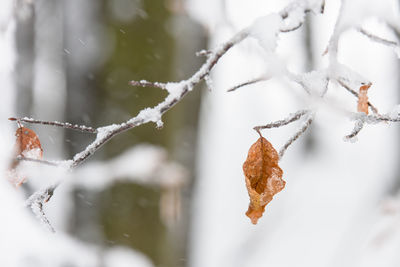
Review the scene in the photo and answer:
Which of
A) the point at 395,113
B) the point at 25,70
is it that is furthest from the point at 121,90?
the point at 395,113

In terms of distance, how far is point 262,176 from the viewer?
1.86ft

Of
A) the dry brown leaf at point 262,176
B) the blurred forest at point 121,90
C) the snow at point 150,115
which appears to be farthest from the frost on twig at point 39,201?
the blurred forest at point 121,90

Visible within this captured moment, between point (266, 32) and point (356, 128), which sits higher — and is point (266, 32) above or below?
above

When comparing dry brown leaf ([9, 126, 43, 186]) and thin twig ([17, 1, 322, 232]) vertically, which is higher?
dry brown leaf ([9, 126, 43, 186])

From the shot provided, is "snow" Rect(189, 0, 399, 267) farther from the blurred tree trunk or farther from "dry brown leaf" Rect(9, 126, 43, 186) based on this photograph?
"dry brown leaf" Rect(9, 126, 43, 186)

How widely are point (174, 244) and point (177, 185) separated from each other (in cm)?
24

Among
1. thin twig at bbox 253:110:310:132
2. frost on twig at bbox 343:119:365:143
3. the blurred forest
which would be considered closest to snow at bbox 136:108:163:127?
thin twig at bbox 253:110:310:132

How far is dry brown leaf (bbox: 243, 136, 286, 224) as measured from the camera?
56 cm

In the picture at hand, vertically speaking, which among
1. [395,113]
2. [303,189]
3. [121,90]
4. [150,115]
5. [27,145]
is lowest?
[395,113]

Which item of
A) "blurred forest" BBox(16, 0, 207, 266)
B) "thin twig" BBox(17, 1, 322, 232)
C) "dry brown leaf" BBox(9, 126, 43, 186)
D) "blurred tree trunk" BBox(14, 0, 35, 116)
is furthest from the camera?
"blurred tree trunk" BBox(14, 0, 35, 116)

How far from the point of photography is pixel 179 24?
1.49 m

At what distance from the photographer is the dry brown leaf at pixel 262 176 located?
1.84ft

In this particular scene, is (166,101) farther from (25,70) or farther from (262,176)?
(25,70)

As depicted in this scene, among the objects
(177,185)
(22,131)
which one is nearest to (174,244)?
(177,185)
